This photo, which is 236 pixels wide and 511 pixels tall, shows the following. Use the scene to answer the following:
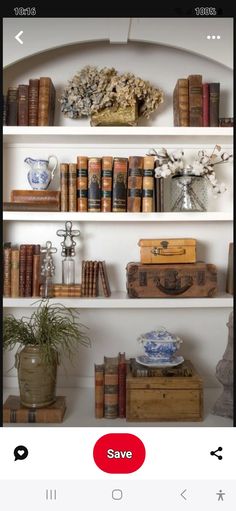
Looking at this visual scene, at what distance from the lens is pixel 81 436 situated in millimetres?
614

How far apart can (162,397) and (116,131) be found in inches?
37.0

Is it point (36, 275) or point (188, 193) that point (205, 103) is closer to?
point (188, 193)

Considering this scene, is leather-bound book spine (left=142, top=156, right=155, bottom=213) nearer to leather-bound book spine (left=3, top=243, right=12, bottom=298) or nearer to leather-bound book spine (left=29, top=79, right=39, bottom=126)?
leather-bound book spine (left=29, top=79, right=39, bottom=126)

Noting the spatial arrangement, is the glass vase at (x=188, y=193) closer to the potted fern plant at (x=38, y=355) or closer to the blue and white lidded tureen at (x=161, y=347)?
the blue and white lidded tureen at (x=161, y=347)

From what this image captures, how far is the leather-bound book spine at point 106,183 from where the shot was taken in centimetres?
165

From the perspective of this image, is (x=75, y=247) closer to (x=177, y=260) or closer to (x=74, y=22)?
(x=177, y=260)

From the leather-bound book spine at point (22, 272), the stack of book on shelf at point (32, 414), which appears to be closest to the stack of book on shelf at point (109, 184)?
the leather-bound book spine at point (22, 272)

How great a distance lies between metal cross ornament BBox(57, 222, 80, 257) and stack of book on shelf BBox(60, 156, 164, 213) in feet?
0.39

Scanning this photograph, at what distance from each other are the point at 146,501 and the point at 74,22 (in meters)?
1.57

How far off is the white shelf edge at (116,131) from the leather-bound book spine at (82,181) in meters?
0.10

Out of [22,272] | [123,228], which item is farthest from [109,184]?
[22,272]

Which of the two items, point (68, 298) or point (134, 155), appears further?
point (134, 155)

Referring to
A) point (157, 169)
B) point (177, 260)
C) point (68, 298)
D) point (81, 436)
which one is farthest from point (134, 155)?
point (81, 436)

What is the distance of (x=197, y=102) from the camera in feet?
5.39
